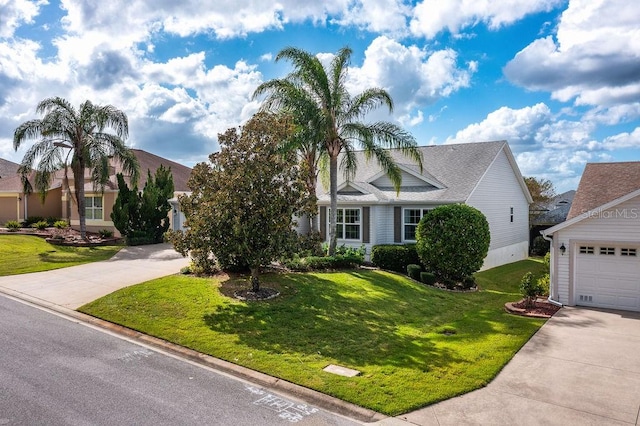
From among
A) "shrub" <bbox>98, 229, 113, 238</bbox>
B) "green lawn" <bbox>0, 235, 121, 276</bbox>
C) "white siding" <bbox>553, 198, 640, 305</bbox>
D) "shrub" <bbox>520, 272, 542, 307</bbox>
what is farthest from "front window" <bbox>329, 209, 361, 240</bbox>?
"shrub" <bbox>98, 229, 113, 238</bbox>

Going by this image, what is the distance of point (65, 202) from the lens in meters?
32.6

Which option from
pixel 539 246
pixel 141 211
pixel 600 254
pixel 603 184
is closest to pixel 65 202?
pixel 141 211

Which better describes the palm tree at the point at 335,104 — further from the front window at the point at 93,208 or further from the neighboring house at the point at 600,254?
the front window at the point at 93,208

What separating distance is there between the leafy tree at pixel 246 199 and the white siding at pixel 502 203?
10806mm

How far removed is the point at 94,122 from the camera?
80.8ft

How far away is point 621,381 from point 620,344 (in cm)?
261

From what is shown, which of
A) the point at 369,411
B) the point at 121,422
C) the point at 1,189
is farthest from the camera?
the point at 1,189

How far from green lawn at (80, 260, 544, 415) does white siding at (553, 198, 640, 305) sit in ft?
7.45

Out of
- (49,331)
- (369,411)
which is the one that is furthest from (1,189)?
(369,411)

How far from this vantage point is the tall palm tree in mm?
23750

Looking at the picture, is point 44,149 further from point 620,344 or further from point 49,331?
point 620,344

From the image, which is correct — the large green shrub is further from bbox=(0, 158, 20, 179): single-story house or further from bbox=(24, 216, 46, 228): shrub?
bbox=(0, 158, 20, 179): single-story house

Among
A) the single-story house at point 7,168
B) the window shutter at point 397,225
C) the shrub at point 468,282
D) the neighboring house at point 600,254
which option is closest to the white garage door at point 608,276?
the neighboring house at point 600,254

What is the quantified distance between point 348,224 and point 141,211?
42.1 feet
